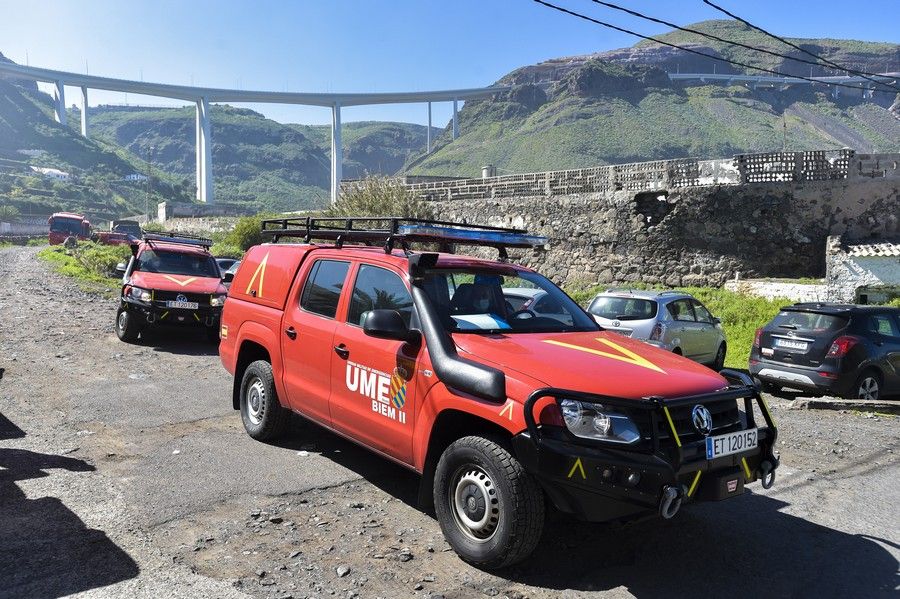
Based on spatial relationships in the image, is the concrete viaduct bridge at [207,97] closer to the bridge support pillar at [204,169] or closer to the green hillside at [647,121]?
the bridge support pillar at [204,169]

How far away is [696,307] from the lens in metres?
12.6

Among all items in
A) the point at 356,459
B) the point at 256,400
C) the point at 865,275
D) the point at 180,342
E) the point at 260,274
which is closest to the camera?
the point at 356,459

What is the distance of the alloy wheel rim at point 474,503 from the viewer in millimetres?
3789

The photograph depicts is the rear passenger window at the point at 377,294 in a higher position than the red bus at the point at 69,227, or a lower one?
lower

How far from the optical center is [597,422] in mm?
3611

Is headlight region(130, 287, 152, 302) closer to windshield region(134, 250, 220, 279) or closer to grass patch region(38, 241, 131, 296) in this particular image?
windshield region(134, 250, 220, 279)

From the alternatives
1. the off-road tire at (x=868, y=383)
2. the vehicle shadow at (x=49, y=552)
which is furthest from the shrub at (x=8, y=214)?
the off-road tire at (x=868, y=383)

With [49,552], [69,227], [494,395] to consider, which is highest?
[69,227]

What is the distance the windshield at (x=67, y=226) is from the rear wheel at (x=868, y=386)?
4821 cm

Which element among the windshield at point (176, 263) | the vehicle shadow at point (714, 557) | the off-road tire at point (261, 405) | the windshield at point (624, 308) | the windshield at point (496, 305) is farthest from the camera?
the windshield at point (176, 263)

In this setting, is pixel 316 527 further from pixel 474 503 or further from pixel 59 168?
pixel 59 168

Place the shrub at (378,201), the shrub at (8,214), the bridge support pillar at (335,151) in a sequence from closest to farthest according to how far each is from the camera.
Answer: the shrub at (378,201) → the shrub at (8,214) → the bridge support pillar at (335,151)

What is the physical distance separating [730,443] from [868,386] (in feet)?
23.1

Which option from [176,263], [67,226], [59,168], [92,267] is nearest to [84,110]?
[59,168]
